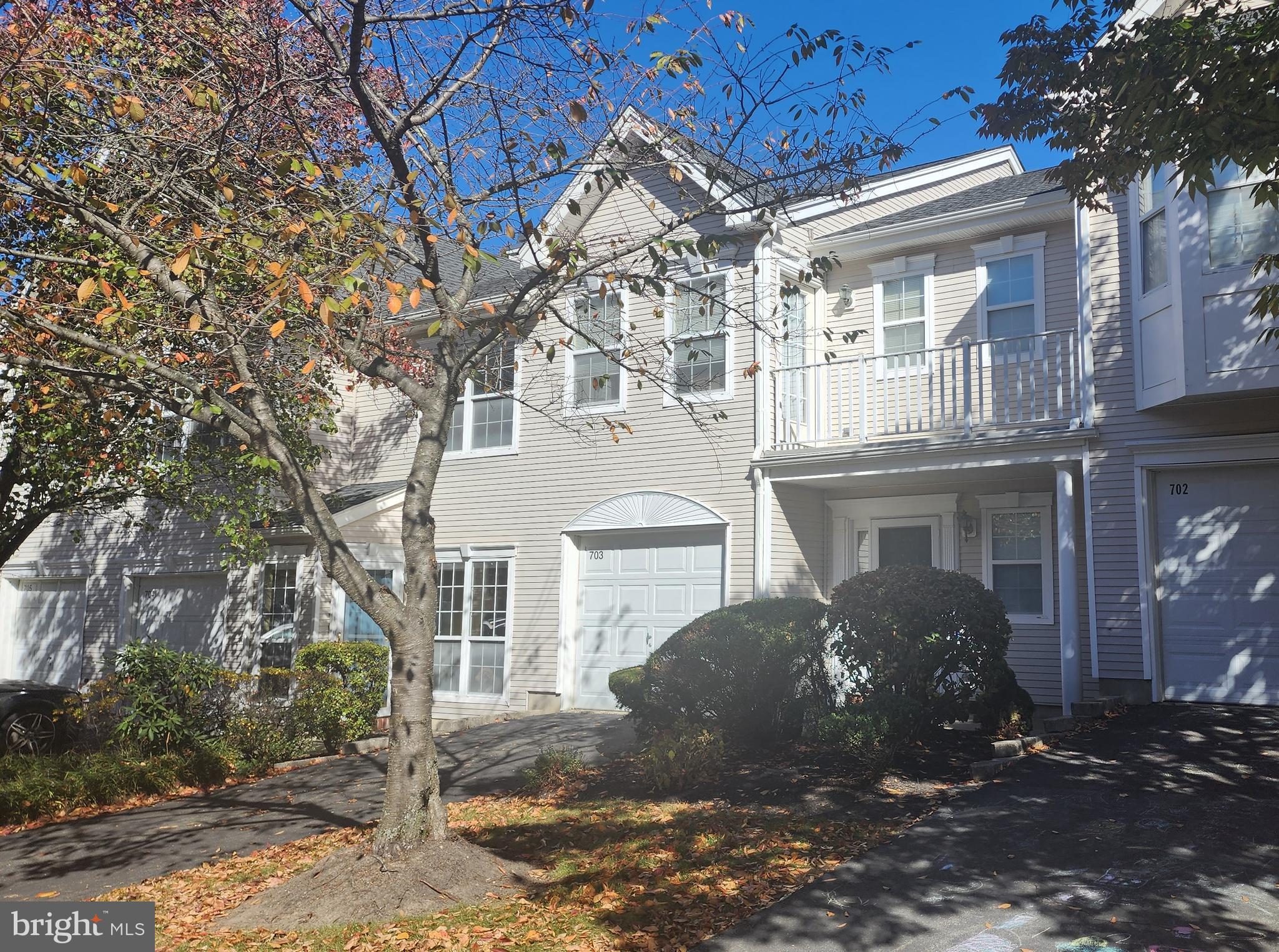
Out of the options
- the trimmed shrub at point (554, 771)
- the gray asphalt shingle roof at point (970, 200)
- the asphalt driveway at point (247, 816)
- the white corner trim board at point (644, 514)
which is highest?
the gray asphalt shingle roof at point (970, 200)

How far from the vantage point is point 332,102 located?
10.1m

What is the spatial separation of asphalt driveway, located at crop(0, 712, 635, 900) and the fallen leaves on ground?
1.71 feet

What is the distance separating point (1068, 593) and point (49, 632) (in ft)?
62.3

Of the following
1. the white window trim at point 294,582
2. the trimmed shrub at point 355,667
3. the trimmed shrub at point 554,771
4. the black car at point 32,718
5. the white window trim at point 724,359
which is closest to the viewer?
the trimmed shrub at point 554,771

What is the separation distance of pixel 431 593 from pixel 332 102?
5.39m

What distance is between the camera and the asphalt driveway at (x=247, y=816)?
27.0 ft

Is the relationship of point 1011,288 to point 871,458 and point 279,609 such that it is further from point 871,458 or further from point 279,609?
point 279,609

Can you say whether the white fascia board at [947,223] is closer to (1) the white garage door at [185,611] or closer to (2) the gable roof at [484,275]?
(2) the gable roof at [484,275]

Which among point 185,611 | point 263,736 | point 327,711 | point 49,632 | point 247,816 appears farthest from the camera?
point 49,632

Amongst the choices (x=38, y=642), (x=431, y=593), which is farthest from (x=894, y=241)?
(x=38, y=642)

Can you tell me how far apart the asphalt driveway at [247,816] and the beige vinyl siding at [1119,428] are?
5435 mm

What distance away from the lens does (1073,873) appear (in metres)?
5.94

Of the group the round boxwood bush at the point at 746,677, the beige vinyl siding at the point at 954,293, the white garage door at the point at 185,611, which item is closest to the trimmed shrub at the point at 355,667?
the white garage door at the point at 185,611

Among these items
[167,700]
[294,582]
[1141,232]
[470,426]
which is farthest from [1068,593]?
[294,582]
